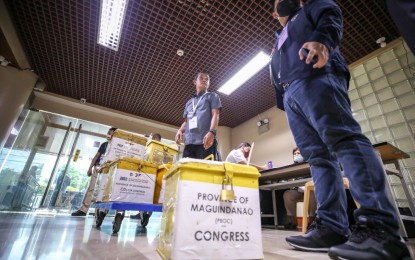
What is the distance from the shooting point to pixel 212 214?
2.56ft

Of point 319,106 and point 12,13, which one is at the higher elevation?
point 12,13

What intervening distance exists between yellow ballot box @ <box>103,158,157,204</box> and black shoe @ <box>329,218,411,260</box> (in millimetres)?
1576

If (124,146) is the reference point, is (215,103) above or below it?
above

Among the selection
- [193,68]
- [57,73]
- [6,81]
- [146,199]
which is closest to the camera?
[146,199]

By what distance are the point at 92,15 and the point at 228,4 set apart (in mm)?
2167

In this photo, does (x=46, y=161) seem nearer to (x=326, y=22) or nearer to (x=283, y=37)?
(x=283, y=37)

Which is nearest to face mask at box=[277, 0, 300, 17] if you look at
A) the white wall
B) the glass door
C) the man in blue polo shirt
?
the man in blue polo shirt

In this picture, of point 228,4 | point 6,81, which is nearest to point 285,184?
point 228,4

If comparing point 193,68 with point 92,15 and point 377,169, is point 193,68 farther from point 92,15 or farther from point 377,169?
point 377,169

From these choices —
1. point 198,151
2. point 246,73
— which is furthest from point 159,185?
point 246,73

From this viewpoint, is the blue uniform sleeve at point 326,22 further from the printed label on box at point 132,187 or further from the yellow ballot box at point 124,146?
the yellow ballot box at point 124,146

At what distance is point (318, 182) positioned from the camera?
1.06 meters

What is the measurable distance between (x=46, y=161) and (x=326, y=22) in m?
6.43

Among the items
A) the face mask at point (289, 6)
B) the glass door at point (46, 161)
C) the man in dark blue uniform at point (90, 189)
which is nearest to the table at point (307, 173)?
the face mask at point (289, 6)
